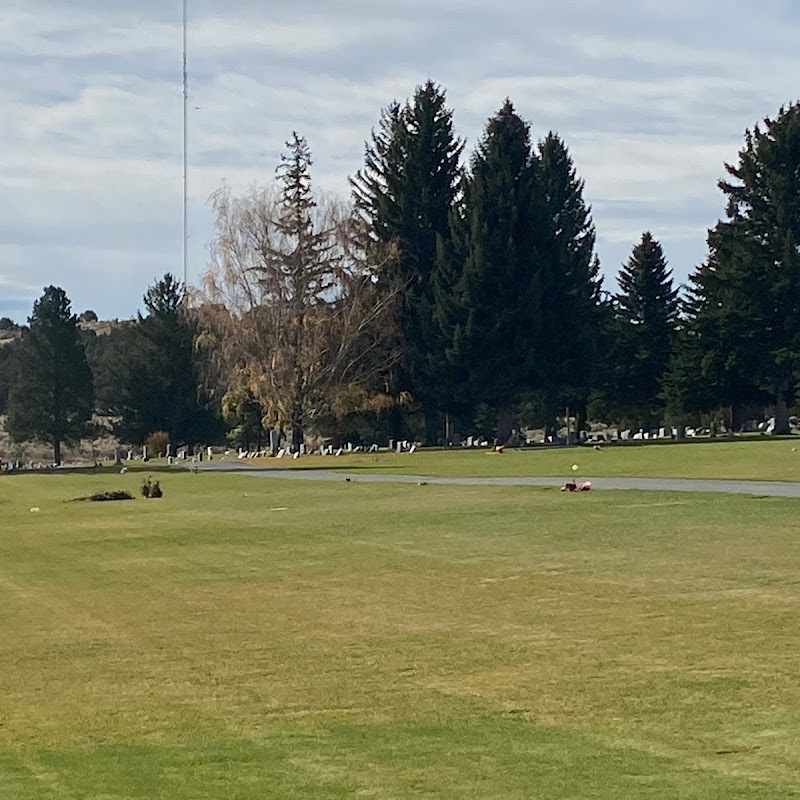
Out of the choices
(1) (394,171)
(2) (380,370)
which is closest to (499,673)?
(2) (380,370)

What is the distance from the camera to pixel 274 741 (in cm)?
839

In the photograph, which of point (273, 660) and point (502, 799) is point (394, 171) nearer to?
point (273, 660)

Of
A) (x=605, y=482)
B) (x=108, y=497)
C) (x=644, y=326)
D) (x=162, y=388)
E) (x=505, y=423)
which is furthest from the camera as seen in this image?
(x=162, y=388)

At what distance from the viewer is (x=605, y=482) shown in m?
33.2

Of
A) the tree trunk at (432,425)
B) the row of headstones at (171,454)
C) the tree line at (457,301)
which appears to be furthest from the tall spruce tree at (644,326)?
the row of headstones at (171,454)

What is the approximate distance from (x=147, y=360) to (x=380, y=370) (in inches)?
996

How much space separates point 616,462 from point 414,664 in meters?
31.4

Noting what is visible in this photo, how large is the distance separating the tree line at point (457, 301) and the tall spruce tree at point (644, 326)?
56cm

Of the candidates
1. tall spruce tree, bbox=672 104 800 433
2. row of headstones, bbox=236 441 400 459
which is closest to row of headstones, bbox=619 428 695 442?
tall spruce tree, bbox=672 104 800 433

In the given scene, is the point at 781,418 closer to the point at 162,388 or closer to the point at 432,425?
the point at 432,425

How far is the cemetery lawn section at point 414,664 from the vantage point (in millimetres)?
7500

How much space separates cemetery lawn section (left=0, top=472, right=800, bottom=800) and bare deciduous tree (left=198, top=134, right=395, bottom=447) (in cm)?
4010

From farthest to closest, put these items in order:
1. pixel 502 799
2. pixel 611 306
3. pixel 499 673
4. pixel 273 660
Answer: pixel 611 306 < pixel 273 660 < pixel 499 673 < pixel 502 799

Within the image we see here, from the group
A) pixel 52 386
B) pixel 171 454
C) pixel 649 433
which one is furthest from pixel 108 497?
pixel 52 386
